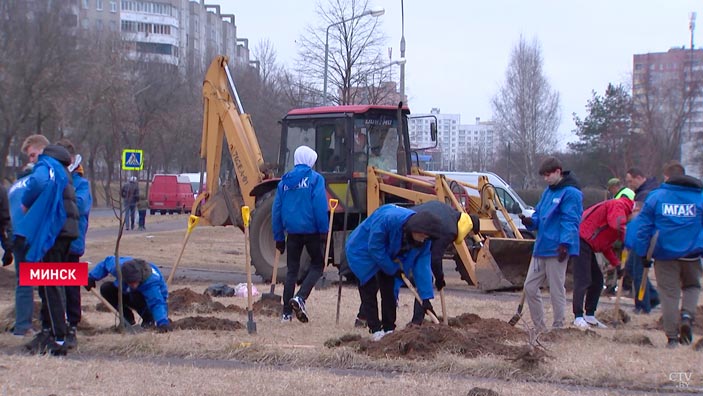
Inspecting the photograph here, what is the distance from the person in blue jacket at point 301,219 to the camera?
1024cm

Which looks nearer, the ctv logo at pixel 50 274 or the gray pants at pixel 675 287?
the ctv logo at pixel 50 274

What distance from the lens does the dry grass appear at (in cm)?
673

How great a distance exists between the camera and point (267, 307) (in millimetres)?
11094

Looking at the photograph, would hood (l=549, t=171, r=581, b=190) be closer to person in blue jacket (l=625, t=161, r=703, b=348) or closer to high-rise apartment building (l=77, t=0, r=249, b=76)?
person in blue jacket (l=625, t=161, r=703, b=348)

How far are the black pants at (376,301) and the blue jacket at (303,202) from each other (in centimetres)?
146

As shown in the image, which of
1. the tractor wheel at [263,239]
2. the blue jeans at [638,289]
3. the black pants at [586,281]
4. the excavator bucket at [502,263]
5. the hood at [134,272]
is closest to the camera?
the hood at [134,272]

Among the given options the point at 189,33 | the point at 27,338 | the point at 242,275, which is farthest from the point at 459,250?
the point at 189,33

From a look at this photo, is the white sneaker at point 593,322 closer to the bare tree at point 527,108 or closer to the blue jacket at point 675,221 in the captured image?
the blue jacket at point 675,221

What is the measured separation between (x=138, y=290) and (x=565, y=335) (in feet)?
13.8

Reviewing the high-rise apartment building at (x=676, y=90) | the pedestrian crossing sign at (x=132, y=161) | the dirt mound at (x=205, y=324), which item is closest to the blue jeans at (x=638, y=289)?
the dirt mound at (x=205, y=324)

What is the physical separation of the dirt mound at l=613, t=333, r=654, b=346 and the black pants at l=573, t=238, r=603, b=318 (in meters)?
1.15

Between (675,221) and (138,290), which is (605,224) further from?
(138,290)

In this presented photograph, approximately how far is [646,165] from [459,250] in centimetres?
2334

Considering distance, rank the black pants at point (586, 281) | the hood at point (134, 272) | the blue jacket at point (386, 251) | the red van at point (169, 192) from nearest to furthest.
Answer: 1. the blue jacket at point (386, 251)
2. the hood at point (134, 272)
3. the black pants at point (586, 281)
4. the red van at point (169, 192)
